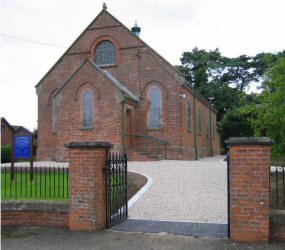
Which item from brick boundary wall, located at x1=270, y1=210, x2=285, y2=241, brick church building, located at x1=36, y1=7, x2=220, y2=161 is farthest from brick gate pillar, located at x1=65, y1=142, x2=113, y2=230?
brick church building, located at x1=36, y1=7, x2=220, y2=161

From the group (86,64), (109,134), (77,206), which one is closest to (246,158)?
(77,206)

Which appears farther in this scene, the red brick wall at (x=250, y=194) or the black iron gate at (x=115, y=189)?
the black iron gate at (x=115, y=189)

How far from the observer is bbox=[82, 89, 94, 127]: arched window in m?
20.3

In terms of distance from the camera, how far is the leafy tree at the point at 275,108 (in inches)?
440

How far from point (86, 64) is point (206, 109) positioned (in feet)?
51.1

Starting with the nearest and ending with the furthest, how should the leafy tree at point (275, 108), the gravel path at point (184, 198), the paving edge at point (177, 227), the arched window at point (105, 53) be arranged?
1. the paving edge at point (177, 227)
2. the gravel path at point (184, 198)
3. the leafy tree at point (275, 108)
4. the arched window at point (105, 53)

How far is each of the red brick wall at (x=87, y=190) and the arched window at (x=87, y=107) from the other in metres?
13.9

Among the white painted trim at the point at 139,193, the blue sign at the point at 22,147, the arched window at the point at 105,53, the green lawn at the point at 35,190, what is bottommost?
the white painted trim at the point at 139,193

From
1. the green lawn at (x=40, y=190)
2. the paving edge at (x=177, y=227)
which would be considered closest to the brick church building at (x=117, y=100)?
the green lawn at (x=40, y=190)

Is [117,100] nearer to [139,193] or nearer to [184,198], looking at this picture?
[139,193]

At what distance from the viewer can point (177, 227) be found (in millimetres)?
6504

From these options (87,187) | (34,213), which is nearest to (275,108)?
(87,187)

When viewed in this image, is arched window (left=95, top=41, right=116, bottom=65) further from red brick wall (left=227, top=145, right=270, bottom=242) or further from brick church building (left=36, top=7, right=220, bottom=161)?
red brick wall (left=227, top=145, right=270, bottom=242)

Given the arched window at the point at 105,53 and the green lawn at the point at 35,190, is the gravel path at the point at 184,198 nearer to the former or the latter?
the green lawn at the point at 35,190
